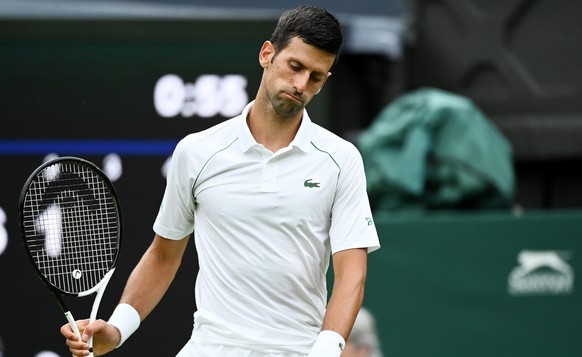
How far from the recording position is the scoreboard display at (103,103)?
5766 mm

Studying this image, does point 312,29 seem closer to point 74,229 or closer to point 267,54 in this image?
point 267,54

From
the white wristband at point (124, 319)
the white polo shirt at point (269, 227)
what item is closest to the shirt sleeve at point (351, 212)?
the white polo shirt at point (269, 227)

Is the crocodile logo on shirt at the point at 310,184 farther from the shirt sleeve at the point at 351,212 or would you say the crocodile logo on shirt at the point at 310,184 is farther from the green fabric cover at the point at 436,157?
the green fabric cover at the point at 436,157

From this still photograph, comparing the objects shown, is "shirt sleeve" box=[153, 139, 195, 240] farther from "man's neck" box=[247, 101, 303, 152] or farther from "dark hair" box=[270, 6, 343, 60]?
"dark hair" box=[270, 6, 343, 60]

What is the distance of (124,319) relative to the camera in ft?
11.9

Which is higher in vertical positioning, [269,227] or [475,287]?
[269,227]

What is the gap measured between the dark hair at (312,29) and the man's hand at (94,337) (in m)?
0.87

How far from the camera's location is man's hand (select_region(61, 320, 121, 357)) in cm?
340

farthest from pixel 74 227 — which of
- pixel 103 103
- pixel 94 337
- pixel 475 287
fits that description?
pixel 475 287

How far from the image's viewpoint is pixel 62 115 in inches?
229

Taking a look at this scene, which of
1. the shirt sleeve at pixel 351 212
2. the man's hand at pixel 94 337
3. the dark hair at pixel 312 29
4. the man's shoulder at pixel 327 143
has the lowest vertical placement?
the man's hand at pixel 94 337

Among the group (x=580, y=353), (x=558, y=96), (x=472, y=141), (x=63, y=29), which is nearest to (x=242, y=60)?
(x=63, y=29)

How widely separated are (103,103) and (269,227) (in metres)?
2.50

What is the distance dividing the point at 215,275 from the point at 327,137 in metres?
Result: 0.48
